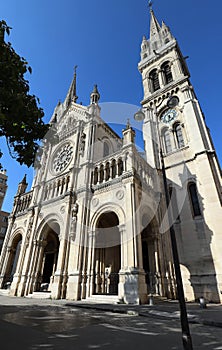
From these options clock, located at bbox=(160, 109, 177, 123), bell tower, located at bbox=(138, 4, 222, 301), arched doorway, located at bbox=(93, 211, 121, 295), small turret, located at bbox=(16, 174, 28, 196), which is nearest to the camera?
bell tower, located at bbox=(138, 4, 222, 301)

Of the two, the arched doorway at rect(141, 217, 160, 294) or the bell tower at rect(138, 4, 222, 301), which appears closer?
the arched doorway at rect(141, 217, 160, 294)

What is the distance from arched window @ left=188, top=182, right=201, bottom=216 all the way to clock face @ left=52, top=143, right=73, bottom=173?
1325cm

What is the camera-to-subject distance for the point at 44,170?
80.7 ft

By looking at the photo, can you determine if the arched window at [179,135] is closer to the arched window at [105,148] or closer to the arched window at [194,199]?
the arched window at [194,199]

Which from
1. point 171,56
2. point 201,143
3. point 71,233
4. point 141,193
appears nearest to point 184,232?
point 141,193

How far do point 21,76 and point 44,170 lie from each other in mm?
16164

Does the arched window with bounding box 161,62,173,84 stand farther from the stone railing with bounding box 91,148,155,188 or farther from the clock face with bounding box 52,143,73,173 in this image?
the clock face with bounding box 52,143,73,173

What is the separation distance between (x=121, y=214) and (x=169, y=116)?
611 inches

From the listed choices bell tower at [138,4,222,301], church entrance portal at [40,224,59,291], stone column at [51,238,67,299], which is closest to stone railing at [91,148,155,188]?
bell tower at [138,4,222,301]

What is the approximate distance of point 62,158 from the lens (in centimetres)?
2414

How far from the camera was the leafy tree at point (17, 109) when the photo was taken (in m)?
8.34

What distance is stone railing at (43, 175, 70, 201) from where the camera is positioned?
67.2ft

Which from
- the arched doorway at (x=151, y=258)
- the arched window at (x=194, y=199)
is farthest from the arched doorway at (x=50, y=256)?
the arched window at (x=194, y=199)

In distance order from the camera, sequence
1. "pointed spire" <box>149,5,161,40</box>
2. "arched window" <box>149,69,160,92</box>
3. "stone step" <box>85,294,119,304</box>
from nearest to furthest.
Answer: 1. "stone step" <box>85,294,119,304</box>
2. "arched window" <box>149,69,160,92</box>
3. "pointed spire" <box>149,5,161,40</box>
